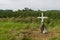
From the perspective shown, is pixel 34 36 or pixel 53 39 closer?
pixel 53 39

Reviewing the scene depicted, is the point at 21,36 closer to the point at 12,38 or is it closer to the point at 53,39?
the point at 12,38

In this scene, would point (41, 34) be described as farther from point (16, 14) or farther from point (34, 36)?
point (16, 14)

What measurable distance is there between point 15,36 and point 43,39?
4.75 ft

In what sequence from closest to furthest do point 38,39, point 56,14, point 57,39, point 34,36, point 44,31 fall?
point 57,39 → point 38,39 → point 34,36 → point 44,31 → point 56,14

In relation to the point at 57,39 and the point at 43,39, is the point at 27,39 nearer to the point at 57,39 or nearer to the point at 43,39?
the point at 43,39

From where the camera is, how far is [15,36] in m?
11.6

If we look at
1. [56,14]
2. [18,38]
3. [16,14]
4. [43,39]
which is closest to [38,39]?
[43,39]

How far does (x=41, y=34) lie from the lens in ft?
43.1

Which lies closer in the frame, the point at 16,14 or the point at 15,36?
the point at 15,36

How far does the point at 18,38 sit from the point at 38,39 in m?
1.11

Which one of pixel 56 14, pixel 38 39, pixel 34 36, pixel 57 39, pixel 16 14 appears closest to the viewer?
pixel 57 39

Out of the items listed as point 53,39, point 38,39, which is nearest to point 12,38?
point 38,39

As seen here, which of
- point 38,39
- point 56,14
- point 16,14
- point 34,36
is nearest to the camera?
point 38,39

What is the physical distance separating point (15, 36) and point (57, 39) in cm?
217
